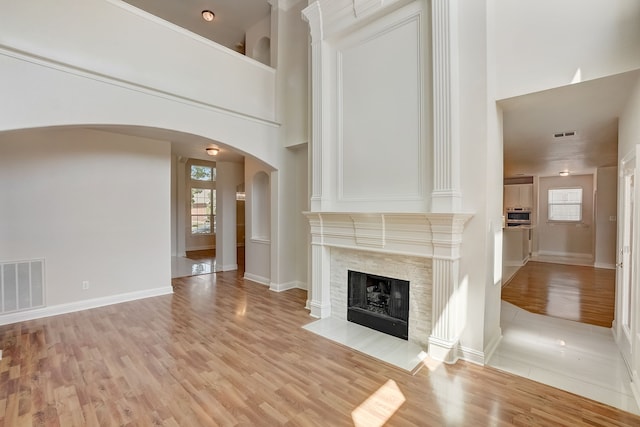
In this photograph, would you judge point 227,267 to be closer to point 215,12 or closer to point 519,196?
point 215,12

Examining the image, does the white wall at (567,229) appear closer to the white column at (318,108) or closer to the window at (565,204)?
the window at (565,204)

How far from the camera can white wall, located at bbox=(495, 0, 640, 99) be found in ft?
7.81

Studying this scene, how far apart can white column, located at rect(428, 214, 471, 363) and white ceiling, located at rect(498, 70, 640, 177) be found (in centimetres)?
145

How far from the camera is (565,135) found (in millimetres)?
4340

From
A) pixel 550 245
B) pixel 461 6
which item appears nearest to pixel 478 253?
pixel 461 6

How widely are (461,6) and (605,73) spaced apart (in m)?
1.46

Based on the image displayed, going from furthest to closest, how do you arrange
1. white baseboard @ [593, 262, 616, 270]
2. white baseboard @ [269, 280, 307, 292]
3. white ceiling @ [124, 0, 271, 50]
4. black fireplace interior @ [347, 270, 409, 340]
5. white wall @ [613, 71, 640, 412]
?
white baseboard @ [593, 262, 616, 270] → white ceiling @ [124, 0, 271, 50] → white baseboard @ [269, 280, 307, 292] → black fireplace interior @ [347, 270, 409, 340] → white wall @ [613, 71, 640, 412]

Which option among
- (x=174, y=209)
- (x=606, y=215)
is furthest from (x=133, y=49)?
(x=606, y=215)

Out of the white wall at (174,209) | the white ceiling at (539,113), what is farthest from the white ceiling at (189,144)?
the white wall at (174,209)

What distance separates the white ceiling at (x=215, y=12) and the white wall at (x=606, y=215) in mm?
9022

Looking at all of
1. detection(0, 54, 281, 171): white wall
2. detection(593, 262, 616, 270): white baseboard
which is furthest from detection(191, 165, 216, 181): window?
detection(593, 262, 616, 270): white baseboard

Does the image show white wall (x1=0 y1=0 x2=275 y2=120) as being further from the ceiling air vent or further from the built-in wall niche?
the ceiling air vent

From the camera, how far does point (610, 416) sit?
7.14 feet

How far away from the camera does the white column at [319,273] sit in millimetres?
4230
